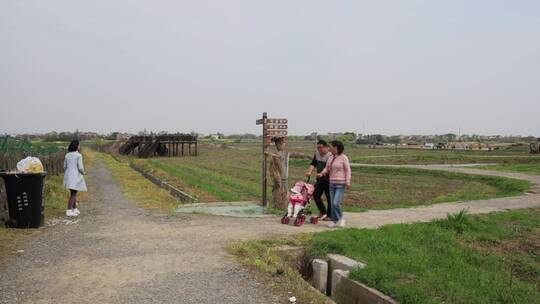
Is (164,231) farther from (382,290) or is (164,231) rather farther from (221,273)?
(382,290)

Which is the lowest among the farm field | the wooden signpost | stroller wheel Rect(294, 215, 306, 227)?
the farm field

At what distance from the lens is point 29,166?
8.29 metres

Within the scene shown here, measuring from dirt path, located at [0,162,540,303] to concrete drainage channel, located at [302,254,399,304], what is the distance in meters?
0.98

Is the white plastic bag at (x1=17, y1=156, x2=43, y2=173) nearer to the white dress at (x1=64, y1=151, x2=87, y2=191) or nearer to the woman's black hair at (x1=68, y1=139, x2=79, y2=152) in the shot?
the white dress at (x1=64, y1=151, x2=87, y2=191)

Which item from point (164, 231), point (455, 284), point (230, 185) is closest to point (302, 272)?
point (455, 284)

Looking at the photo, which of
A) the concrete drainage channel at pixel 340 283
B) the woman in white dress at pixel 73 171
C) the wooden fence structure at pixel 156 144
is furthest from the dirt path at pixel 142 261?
the wooden fence structure at pixel 156 144

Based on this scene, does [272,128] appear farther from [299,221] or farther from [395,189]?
[395,189]

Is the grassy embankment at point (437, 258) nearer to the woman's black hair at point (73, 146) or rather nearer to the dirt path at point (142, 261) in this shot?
the dirt path at point (142, 261)

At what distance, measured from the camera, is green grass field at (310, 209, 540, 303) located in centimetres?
490

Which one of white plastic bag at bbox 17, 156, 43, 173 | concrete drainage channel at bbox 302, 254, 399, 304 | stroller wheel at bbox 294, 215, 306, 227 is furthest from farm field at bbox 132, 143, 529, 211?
white plastic bag at bbox 17, 156, 43, 173

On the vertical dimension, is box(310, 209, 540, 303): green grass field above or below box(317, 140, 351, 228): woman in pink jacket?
below

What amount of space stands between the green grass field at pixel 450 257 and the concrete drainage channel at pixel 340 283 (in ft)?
0.36

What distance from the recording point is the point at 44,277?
209 inches

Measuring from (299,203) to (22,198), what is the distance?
510 centimetres
